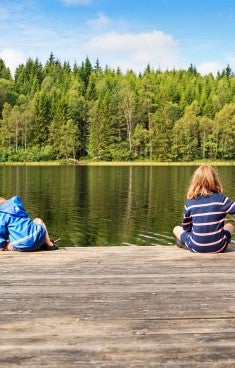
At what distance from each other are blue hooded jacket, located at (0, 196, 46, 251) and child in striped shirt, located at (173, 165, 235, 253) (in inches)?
100

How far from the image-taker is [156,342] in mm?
4109

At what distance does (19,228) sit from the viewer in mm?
8023

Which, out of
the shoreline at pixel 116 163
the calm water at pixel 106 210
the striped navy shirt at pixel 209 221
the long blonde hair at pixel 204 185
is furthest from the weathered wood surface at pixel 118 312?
the shoreline at pixel 116 163

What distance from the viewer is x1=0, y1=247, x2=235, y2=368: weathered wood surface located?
3840 mm

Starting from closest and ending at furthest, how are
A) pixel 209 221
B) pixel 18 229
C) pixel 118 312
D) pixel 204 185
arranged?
1. pixel 118 312
2. pixel 209 221
3. pixel 204 185
4. pixel 18 229

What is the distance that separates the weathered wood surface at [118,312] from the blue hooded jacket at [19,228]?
0.61 meters

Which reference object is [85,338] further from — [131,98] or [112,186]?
[131,98]

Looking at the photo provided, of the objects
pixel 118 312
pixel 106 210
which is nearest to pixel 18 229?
pixel 118 312

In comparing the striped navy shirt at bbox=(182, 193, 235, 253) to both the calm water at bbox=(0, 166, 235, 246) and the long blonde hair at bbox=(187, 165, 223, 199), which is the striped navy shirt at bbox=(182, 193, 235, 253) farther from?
the calm water at bbox=(0, 166, 235, 246)

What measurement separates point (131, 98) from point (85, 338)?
10659 centimetres

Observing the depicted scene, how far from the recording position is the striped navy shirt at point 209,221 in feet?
24.8

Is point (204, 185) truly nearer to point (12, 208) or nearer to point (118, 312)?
point (12, 208)

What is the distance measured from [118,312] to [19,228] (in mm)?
3626

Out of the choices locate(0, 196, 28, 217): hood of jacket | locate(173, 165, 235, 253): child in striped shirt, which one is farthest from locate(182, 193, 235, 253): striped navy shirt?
locate(0, 196, 28, 217): hood of jacket
